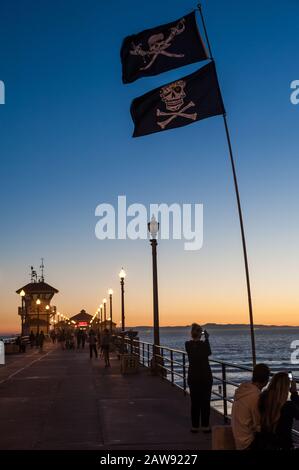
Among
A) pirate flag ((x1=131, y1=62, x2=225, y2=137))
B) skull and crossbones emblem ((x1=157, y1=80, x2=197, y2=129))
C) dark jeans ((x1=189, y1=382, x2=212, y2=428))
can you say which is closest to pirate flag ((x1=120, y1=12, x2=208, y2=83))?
pirate flag ((x1=131, y1=62, x2=225, y2=137))

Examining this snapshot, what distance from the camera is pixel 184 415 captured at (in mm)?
12211

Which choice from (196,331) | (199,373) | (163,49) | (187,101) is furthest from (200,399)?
(163,49)

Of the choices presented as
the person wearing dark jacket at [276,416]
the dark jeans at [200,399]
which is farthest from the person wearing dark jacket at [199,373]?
the person wearing dark jacket at [276,416]

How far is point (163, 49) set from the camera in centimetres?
1208

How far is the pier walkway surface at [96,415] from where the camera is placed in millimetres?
9547

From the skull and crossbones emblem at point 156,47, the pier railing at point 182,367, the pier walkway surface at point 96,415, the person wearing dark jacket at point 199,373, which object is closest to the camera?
the pier walkway surface at point 96,415

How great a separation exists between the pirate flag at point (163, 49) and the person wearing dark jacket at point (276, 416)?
24.9 ft

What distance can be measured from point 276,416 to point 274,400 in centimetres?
18

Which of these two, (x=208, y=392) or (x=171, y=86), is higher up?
(x=171, y=86)

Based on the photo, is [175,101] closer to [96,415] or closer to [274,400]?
[96,415]

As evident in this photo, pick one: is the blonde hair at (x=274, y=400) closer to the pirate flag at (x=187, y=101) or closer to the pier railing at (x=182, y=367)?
the pier railing at (x=182, y=367)
